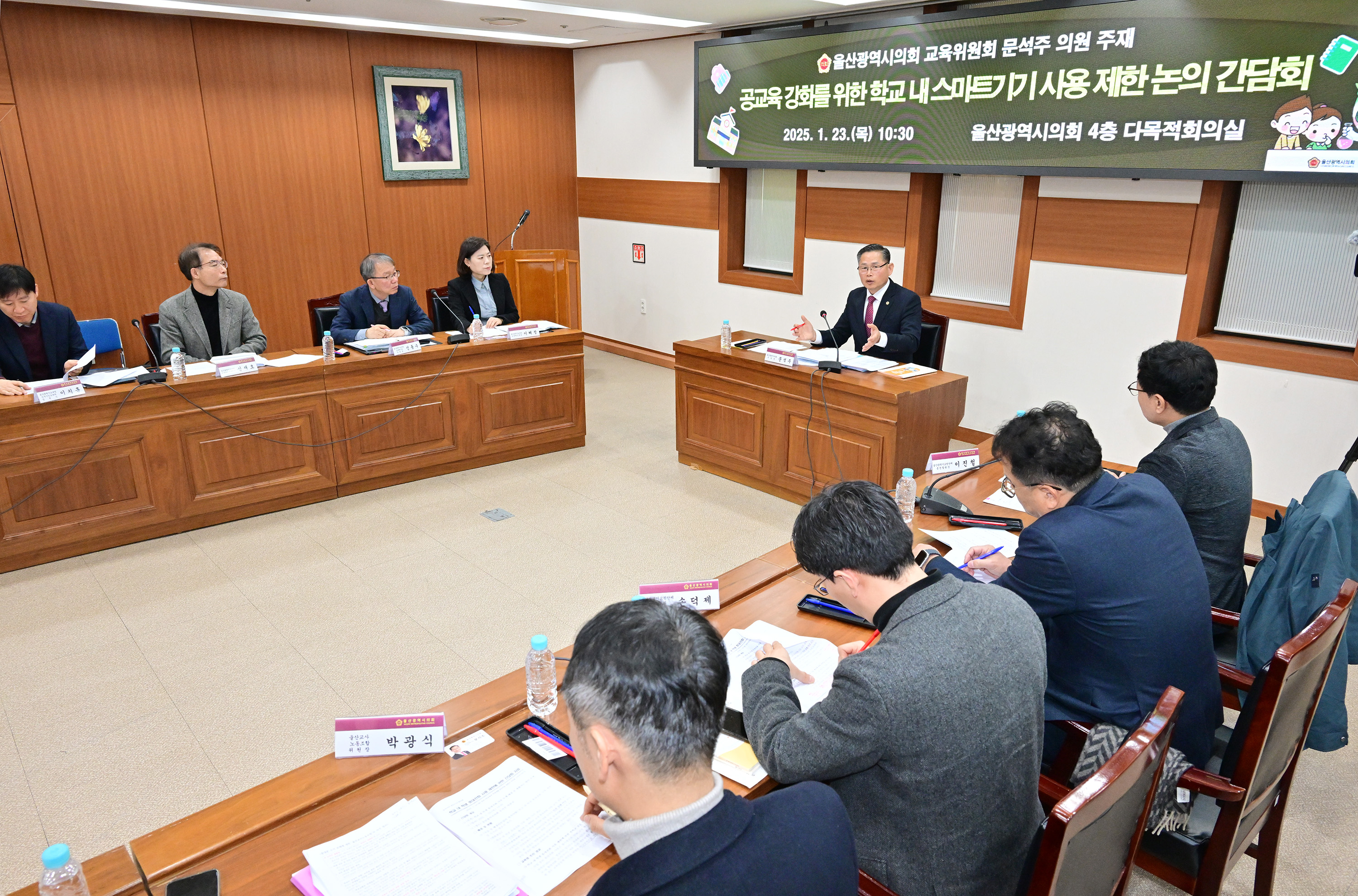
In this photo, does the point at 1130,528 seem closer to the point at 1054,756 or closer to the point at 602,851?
the point at 1054,756

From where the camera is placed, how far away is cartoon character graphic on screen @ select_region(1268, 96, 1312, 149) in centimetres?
372

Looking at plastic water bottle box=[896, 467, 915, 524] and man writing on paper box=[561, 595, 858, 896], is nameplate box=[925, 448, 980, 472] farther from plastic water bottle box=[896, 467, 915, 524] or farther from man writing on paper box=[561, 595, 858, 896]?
man writing on paper box=[561, 595, 858, 896]

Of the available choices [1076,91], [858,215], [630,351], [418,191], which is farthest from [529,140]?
[1076,91]

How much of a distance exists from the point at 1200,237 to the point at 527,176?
5.57 meters

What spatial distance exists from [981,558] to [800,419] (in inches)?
85.3

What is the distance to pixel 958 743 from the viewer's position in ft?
4.19

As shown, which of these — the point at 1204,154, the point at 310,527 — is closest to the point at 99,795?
the point at 310,527

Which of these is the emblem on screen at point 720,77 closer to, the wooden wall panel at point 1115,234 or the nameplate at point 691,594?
the wooden wall panel at point 1115,234

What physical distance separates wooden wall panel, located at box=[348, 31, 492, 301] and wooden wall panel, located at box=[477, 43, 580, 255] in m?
0.10

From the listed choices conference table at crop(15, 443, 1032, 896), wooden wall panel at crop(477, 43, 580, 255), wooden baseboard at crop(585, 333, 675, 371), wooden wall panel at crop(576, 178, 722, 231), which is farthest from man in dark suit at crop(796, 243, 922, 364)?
wooden wall panel at crop(477, 43, 580, 255)

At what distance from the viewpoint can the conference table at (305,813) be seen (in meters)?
1.32

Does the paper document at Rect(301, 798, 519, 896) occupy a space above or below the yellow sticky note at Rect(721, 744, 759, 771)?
below

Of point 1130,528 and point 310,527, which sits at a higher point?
point 1130,528

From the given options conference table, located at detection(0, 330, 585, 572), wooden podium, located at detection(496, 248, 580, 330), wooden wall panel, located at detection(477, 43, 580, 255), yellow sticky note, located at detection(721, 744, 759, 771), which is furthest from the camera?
wooden wall panel, located at detection(477, 43, 580, 255)
